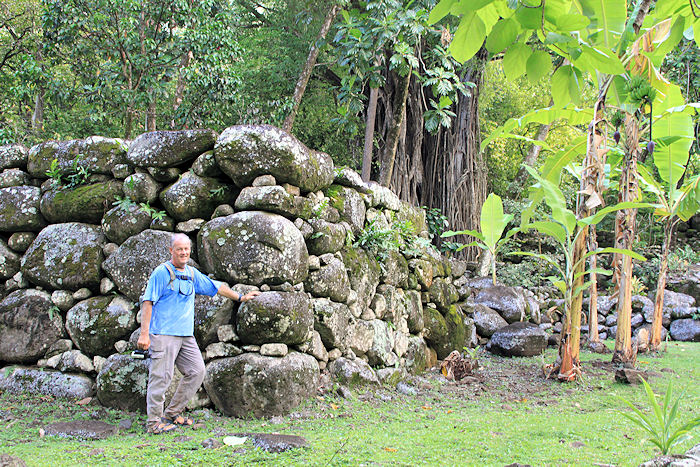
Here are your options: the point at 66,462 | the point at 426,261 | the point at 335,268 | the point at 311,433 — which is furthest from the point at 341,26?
the point at 66,462

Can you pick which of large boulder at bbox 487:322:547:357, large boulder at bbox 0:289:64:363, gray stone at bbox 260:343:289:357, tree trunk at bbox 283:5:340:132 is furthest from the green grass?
tree trunk at bbox 283:5:340:132

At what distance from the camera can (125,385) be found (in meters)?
4.12

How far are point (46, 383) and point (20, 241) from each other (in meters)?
1.40

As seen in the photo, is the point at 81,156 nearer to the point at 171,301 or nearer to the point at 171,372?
the point at 171,301

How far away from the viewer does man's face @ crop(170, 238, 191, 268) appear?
389 cm

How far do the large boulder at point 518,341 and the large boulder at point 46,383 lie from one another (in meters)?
5.35

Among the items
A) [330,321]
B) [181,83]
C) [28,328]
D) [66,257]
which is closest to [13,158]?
[66,257]

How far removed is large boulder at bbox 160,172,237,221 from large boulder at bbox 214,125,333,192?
178 mm

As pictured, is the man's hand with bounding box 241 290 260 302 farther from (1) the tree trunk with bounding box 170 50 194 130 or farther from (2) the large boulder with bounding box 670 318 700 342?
(2) the large boulder with bounding box 670 318 700 342

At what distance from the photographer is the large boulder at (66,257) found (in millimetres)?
4574

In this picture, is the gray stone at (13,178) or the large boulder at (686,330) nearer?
the gray stone at (13,178)

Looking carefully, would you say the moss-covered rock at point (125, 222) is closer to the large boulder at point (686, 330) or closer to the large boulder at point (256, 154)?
the large boulder at point (256, 154)

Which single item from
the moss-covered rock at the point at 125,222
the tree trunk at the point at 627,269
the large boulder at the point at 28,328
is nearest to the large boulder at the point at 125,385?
the large boulder at the point at 28,328

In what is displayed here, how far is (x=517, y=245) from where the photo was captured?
12.0 meters
